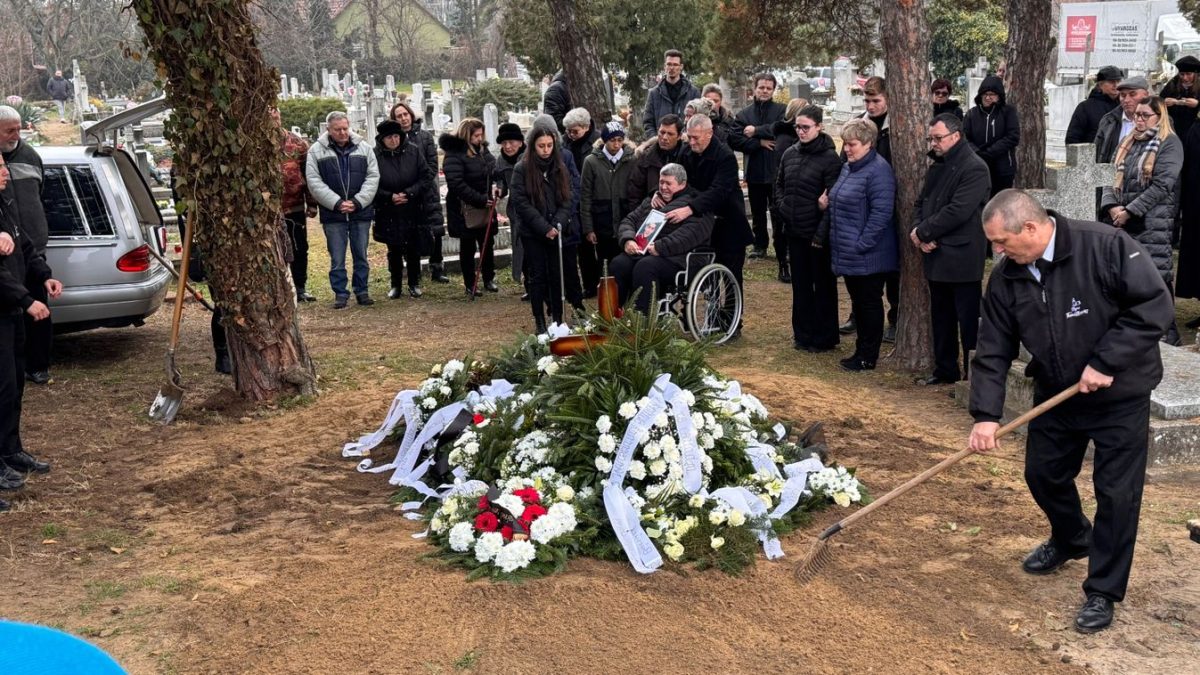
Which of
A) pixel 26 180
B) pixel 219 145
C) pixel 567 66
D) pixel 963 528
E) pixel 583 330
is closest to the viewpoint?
pixel 963 528

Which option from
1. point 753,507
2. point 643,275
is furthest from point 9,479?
point 643,275

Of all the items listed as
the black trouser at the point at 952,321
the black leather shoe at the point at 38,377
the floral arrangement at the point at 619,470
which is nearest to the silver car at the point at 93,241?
the black leather shoe at the point at 38,377

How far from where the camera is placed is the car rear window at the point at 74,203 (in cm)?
973

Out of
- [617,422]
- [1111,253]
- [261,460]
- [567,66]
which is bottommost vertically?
[261,460]

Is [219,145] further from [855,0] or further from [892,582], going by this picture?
[855,0]

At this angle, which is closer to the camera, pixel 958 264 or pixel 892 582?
pixel 892 582

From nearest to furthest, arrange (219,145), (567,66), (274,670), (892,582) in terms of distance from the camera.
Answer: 1. (274,670)
2. (892,582)
3. (219,145)
4. (567,66)

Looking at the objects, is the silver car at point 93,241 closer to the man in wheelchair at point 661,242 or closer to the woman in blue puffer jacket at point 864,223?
the man in wheelchair at point 661,242

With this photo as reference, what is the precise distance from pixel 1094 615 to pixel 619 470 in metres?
2.21

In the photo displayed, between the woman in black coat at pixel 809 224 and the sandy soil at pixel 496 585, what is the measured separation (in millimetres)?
1516

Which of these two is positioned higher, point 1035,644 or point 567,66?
point 567,66

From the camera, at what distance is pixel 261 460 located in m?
7.52

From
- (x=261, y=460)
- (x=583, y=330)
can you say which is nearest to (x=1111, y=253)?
(x=583, y=330)

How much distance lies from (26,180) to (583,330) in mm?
4688
